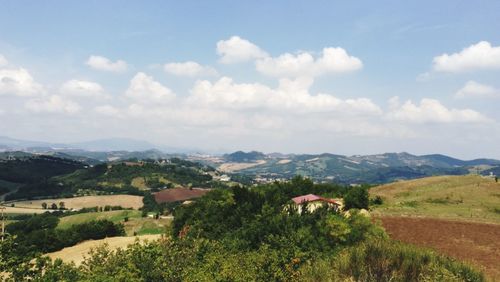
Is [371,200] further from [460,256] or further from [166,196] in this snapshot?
[166,196]

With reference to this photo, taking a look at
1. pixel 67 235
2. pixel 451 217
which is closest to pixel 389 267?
pixel 451 217

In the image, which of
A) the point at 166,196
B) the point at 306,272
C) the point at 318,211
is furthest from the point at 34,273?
the point at 166,196

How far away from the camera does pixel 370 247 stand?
2030cm

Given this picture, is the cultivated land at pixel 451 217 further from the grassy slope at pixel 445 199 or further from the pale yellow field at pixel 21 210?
the pale yellow field at pixel 21 210

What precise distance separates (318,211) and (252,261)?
43.0 ft

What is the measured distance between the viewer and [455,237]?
1439 inches

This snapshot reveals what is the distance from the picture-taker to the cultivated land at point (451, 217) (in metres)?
32.5

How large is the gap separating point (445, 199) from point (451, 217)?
14.4 m

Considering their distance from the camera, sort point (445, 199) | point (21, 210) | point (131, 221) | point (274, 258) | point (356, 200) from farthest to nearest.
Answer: point (21, 210) → point (131, 221) → point (445, 199) → point (356, 200) → point (274, 258)

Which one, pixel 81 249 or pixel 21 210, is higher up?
pixel 81 249

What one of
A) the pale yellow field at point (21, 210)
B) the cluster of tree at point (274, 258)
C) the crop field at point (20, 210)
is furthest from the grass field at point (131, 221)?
the cluster of tree at point (274, 258)

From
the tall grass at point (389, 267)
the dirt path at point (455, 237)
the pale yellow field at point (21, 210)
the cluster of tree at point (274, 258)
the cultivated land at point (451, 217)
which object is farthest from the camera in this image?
the pale yellow field at point (21, 210)

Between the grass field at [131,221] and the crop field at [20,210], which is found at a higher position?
the grass field at [131,221]

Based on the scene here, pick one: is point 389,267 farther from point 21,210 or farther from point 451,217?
point 21,210
